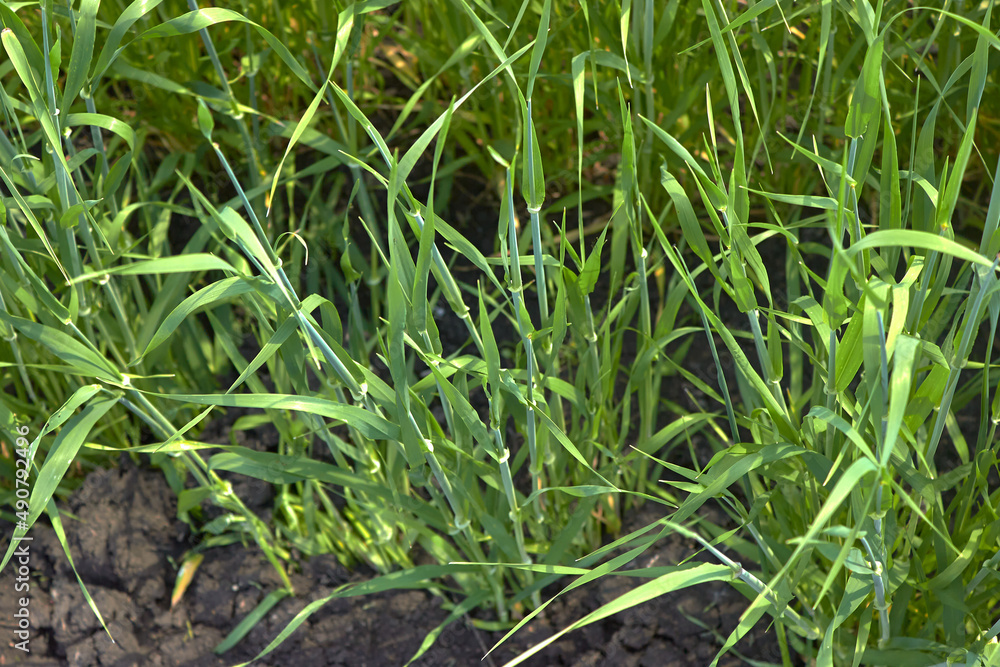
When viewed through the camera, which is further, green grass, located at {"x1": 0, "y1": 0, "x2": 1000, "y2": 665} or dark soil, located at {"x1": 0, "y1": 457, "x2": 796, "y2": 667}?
dark soil, located at {"x1": 0, "y1": 457, "x2": 796, "y2": 667}

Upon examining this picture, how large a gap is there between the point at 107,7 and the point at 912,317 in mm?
1210

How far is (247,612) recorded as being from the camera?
1.12m

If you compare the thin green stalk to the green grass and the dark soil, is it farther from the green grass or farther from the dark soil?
the dark soil

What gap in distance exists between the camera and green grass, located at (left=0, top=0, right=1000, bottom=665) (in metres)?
0.70

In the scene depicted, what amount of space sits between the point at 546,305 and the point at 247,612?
64cm

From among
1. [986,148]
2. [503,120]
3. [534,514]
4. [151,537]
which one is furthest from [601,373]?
[986,148]

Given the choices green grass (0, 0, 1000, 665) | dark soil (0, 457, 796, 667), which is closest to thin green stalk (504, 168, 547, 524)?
green grass (0, 0, 1000, 665)

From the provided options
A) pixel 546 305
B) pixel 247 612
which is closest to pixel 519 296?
pixel 546 305

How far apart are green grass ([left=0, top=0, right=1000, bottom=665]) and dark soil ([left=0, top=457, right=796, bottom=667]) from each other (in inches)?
1.6

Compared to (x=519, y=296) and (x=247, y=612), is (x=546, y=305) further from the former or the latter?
(x=247, y=612)

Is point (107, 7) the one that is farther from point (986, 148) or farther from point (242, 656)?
point (986, 148)

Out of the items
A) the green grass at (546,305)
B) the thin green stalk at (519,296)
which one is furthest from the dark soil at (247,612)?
the thin green stalk at (519,296)

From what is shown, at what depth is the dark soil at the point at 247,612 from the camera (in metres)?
1.05

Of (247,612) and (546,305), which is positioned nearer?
(546,305)
